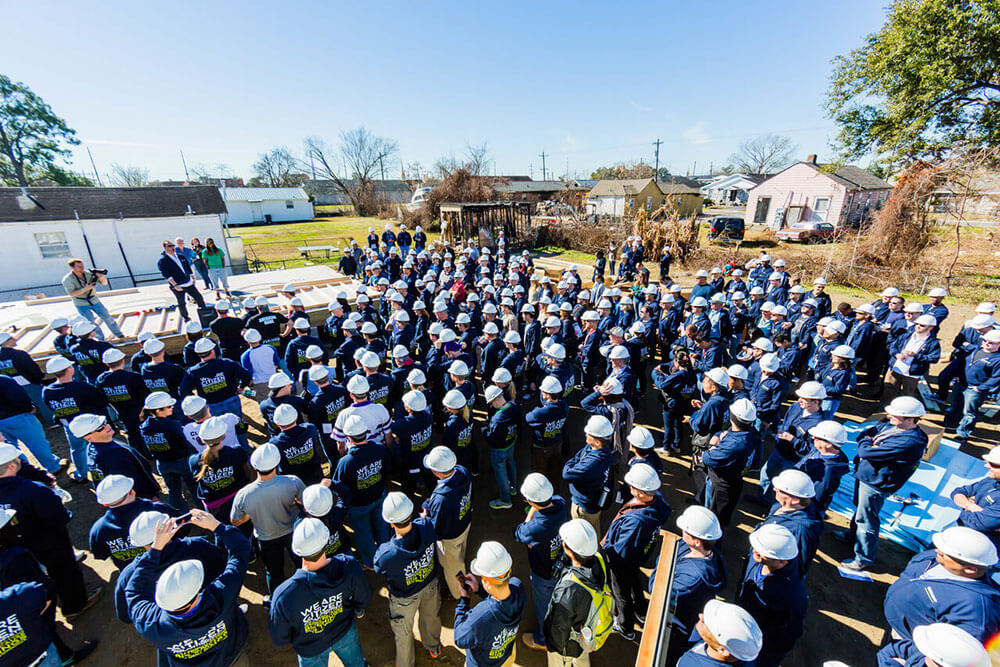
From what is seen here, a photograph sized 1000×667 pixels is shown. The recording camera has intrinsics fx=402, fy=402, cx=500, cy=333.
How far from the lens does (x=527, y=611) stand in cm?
436

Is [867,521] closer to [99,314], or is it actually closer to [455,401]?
[455,401]

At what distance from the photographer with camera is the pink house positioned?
40.2 m

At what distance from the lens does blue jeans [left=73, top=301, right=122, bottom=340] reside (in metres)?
8.66

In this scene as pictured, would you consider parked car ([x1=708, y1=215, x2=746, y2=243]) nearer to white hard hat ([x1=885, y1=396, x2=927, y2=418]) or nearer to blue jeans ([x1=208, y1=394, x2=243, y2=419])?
white hard hat ([x1=885, y1=396, x2=927, y2=418])

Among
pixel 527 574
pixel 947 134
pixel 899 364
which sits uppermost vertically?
pixel 947 134

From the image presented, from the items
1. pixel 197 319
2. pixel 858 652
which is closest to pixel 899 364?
pixel 858 652

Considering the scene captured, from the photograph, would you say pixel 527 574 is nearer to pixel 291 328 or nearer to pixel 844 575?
pixel 844 575

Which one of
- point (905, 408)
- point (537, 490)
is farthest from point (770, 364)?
point (537, 490)

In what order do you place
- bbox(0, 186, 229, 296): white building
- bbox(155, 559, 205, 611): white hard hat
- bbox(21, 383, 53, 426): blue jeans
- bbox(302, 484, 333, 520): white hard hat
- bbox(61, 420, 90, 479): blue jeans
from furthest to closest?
bbox(0, 186, 229, 296): white building → bbox(21, 383, 53, 426): blue jeans → bbox(61, 420, 90, 479): blue jeans → bbox(302, 484, 333, 520): white hard hat → bbox(155, 559, 205, 611): white hard hat

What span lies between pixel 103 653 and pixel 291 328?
530cm

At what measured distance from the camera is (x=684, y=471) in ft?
21.0

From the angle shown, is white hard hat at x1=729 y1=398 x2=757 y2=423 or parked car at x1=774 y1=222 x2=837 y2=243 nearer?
white hard hat at x1=729 y1=398 x2=757 y2=423

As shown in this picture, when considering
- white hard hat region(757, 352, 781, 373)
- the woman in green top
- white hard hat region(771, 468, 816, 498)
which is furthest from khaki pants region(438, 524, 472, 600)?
the woman in green top

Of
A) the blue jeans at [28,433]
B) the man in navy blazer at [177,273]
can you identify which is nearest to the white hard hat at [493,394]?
the blue jeans at [28,433]
